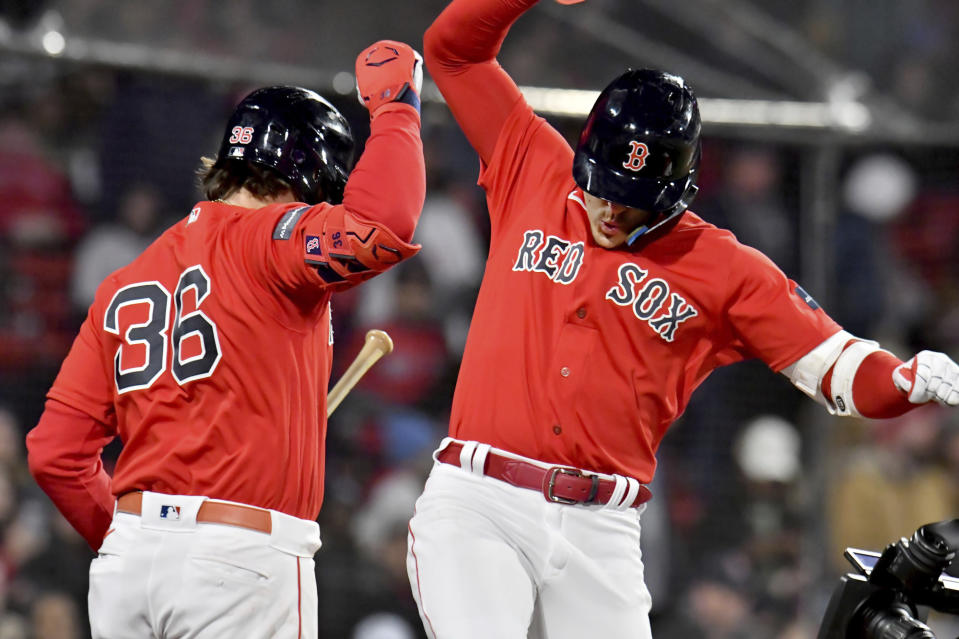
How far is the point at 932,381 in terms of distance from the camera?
305cm

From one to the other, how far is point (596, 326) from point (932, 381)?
830 mm

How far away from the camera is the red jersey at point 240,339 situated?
3.00m

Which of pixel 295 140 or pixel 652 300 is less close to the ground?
pixel 295 140

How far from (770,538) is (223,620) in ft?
16.2

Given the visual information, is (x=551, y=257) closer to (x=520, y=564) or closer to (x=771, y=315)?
(x=771, y=315)

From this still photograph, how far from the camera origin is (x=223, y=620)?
296cm

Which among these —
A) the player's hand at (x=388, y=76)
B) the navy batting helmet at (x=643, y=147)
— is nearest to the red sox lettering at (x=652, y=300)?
the navy batting helmet at (x=643, y=147)

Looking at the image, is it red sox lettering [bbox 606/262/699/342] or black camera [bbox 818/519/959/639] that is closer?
black camera [bbox 818/519/959/639]

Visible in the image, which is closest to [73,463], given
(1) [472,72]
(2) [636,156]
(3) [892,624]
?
(1) [472,72]

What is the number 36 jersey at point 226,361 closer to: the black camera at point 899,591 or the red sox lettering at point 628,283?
the red sox lettering at point 628,283

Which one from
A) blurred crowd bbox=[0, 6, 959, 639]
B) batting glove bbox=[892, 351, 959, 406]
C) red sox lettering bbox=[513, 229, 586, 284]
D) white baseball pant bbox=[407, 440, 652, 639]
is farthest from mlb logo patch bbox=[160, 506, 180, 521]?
→ blurred crowd bbox=[0, 6, 959, 639]

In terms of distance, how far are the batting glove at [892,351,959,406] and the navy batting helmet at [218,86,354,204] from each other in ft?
5.16

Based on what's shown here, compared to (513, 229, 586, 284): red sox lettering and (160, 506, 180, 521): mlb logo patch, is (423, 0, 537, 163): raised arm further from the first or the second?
(160, 506, 180, 521): mlb logo patch

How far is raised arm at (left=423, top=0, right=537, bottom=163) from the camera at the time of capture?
348 cm
